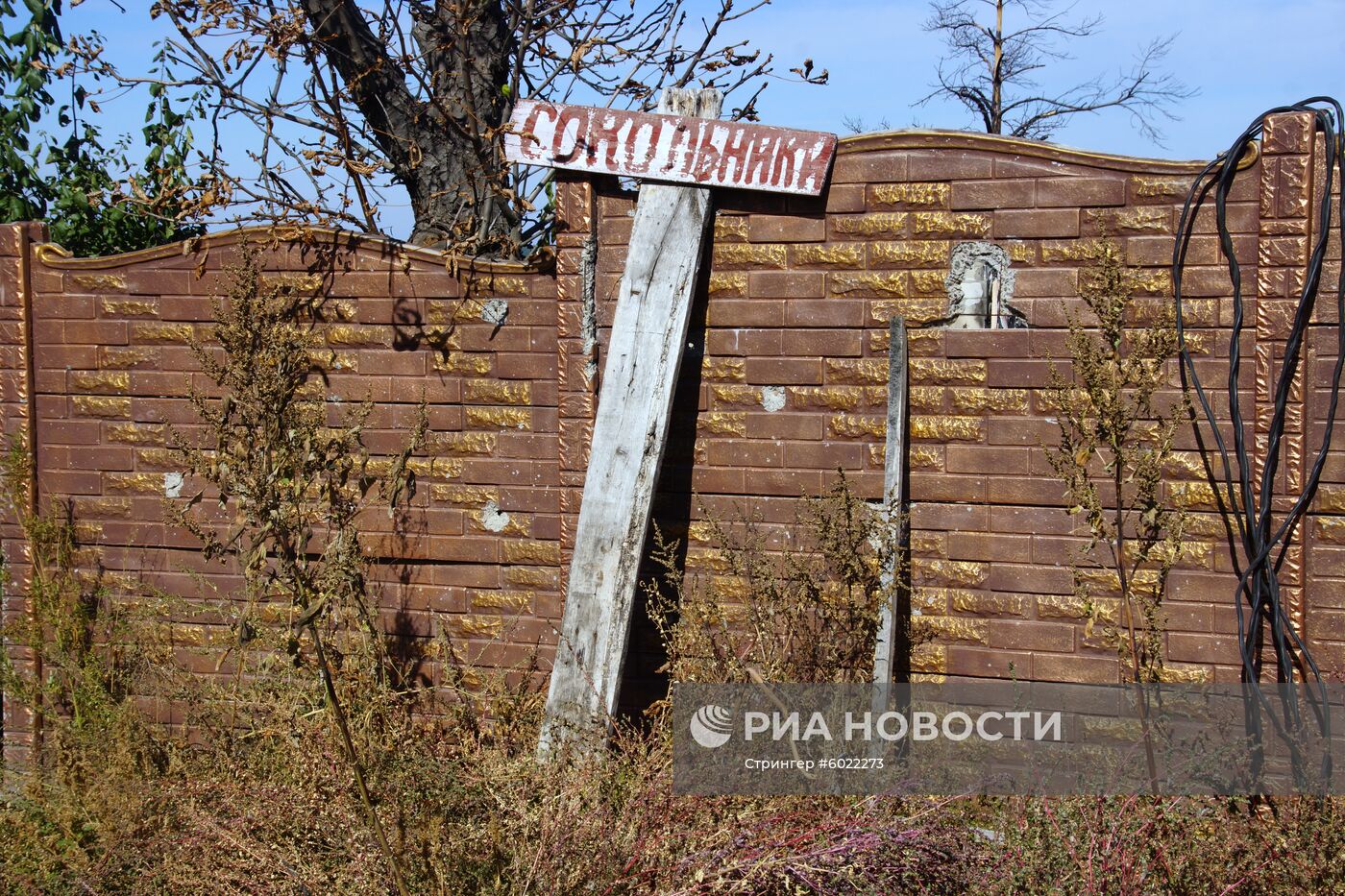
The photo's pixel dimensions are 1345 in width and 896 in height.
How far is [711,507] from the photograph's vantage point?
428 cm

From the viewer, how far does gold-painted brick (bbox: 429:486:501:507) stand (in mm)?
4508

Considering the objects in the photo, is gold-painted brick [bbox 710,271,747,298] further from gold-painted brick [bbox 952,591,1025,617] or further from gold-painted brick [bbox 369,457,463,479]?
gold-painted brick [bbox 952,591,1025,617]

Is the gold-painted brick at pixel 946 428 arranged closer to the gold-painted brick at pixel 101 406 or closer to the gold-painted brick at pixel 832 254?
the gold-painted brick at pixel 832 254

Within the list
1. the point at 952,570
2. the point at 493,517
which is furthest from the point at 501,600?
the point at 952,570

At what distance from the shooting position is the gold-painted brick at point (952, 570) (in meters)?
4.04

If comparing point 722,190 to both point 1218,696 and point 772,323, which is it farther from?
point 1218,696

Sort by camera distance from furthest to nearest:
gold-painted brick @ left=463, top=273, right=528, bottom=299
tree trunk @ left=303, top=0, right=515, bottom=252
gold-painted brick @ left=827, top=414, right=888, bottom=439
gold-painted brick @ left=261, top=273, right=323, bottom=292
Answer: tree trunk @ left=303, top=0, right=515, bottom=252
gold-painted brick @ left=261, top=273, right=323, bottom=292
gold-painted brick @ left=463, top=273, right=528, bottom=299
gold-painted brick @ left=827, top=414, right=888, bottom=439

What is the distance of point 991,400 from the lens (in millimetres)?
4012

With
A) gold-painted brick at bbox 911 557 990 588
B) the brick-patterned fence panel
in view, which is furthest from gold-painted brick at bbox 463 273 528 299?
gold-painted brick at bbox 911 557 990 588

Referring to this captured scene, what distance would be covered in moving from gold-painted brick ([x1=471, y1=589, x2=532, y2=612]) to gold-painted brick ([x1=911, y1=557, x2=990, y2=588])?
5.19 feet

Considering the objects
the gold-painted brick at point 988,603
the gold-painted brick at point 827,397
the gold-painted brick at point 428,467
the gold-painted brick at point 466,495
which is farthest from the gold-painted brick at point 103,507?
the gold-painted brick at point 988,603

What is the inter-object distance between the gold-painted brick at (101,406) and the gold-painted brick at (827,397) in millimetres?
2958

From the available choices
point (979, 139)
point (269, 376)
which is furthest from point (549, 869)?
point (979, 139)

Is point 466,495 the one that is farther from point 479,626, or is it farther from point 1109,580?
point 1109,580
